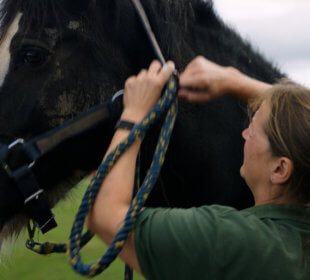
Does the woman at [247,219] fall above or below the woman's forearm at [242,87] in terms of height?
below

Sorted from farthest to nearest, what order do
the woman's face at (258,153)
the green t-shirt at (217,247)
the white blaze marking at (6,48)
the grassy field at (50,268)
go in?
the grassy field at (50,268)
the white blaze marking at (6,48)
the woman's face at (258,153)
the green t-shirt at (217,247)

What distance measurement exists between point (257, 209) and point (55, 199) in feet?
2.93

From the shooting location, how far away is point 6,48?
1664 mm

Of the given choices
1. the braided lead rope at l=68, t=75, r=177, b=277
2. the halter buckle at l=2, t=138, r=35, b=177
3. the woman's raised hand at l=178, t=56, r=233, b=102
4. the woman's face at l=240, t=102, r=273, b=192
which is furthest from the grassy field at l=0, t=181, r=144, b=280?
the woman's face at l=240, t=102, r=273, b=192

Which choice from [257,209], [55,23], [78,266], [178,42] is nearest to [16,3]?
[55,23]

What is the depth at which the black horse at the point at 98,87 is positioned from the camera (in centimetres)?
166

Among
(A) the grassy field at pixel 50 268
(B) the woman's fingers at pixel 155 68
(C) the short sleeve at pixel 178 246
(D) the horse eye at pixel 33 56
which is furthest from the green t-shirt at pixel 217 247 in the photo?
(A) the grassy field at pixel 50 268

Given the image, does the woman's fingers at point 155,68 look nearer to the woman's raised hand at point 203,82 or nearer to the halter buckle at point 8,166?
the woman's raised hand at point 203,82

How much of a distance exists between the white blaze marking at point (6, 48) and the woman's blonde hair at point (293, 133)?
0.97m

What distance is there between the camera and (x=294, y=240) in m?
1.24

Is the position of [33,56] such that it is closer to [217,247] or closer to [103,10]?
[103,10]

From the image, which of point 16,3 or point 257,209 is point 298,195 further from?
point 16,3

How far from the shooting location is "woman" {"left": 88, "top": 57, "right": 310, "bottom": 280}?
1.20 meters

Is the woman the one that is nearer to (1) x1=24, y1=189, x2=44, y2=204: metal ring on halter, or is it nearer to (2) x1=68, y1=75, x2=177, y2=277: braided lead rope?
(2) x1=68, y1=75, x2=177, y2=277: braided lead rope
